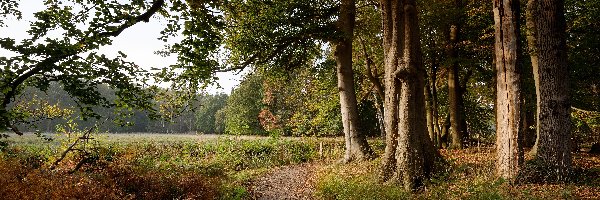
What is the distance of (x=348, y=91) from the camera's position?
1517 centimetres

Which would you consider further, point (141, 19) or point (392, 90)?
point (392, 90)

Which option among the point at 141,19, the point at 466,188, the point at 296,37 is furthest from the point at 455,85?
the point at 141,19

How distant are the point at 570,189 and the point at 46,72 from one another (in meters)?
9.69

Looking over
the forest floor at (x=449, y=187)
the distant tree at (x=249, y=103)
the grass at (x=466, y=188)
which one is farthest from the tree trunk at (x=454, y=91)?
the distant tree at (x=249, y=103)

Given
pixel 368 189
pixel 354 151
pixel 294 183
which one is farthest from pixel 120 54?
pixel 354 151

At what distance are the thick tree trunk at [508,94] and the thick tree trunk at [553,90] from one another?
934 mm

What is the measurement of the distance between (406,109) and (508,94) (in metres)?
2.42

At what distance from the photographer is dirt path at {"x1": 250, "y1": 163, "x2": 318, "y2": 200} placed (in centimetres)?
1096

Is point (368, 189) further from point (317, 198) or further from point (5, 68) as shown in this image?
point (5, 68)

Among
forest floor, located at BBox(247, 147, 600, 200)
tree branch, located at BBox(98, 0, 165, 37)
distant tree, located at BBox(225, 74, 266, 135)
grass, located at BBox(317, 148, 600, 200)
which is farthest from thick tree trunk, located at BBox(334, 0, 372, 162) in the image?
distant tree, located at BBox(225, 74, 266, 135)

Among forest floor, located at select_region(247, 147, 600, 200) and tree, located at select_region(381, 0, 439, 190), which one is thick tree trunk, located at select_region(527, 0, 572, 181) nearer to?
forest floor, located at select_region(247, 147, 600, 200)

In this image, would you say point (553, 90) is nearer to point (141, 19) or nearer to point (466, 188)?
point (466, 188)

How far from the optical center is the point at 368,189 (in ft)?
29.6

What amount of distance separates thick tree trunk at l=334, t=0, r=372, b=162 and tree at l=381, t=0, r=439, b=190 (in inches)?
188
